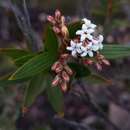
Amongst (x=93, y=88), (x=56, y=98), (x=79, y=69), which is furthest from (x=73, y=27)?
(x=93, y=88)

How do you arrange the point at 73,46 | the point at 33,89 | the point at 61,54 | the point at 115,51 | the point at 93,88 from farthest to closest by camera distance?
the point at 93,88
the point at 33,89
the point at 115,51
the point at 61,54
the point at 73,46

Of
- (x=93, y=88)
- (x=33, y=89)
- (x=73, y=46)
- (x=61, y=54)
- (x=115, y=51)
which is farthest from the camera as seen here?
(x=93, y=88)

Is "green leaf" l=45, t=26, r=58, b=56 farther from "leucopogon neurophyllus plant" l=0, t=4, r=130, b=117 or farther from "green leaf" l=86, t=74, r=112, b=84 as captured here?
"green leaf" l=86, t=74, r=112, b=84

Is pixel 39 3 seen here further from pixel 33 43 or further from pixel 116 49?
pixel 116 49

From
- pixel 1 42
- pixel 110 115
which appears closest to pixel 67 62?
pixel 110 115

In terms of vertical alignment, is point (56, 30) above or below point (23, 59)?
above

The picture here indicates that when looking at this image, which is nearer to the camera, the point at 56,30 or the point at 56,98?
the point at 56,30

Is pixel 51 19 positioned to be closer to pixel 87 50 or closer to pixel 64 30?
pixel 64 30

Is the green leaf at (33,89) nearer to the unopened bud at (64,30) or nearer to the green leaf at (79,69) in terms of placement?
the green leaf at (79,69)
